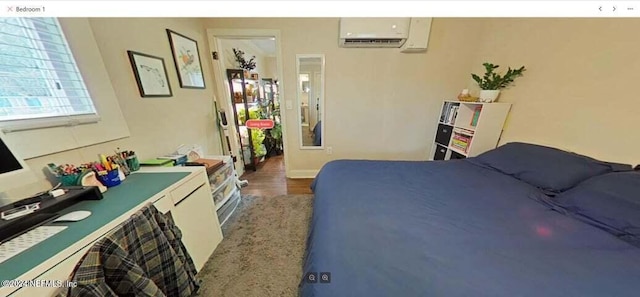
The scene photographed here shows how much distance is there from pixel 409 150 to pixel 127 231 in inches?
118

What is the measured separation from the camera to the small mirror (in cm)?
253

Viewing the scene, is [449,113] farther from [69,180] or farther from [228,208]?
[69,180]

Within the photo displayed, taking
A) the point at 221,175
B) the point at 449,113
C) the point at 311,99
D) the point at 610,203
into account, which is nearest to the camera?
the point at 610,203

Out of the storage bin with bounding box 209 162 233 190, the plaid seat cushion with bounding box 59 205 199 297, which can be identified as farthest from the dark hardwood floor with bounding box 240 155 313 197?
the plaid seat cushion with bounding box 59 205 199 297

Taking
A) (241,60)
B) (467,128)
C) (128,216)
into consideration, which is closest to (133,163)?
(128,216)

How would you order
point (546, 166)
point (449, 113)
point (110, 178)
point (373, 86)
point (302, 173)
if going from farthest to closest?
point (302, 173)
point (373, 86)
point (449, 113)
point (546, 166)
point (110, 178)

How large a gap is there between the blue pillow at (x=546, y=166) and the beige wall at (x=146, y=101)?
2961 mm

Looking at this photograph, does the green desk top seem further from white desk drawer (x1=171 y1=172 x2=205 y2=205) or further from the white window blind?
the white window blind

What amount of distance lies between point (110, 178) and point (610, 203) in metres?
2.79

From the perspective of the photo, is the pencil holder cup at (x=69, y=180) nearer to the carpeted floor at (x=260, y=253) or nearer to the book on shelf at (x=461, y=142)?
the carpeted floor at (x=260, y=253)

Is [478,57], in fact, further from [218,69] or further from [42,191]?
[42,191]

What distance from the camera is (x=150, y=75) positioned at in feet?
5.19

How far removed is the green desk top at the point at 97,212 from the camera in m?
0.61

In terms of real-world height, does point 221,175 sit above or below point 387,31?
below
